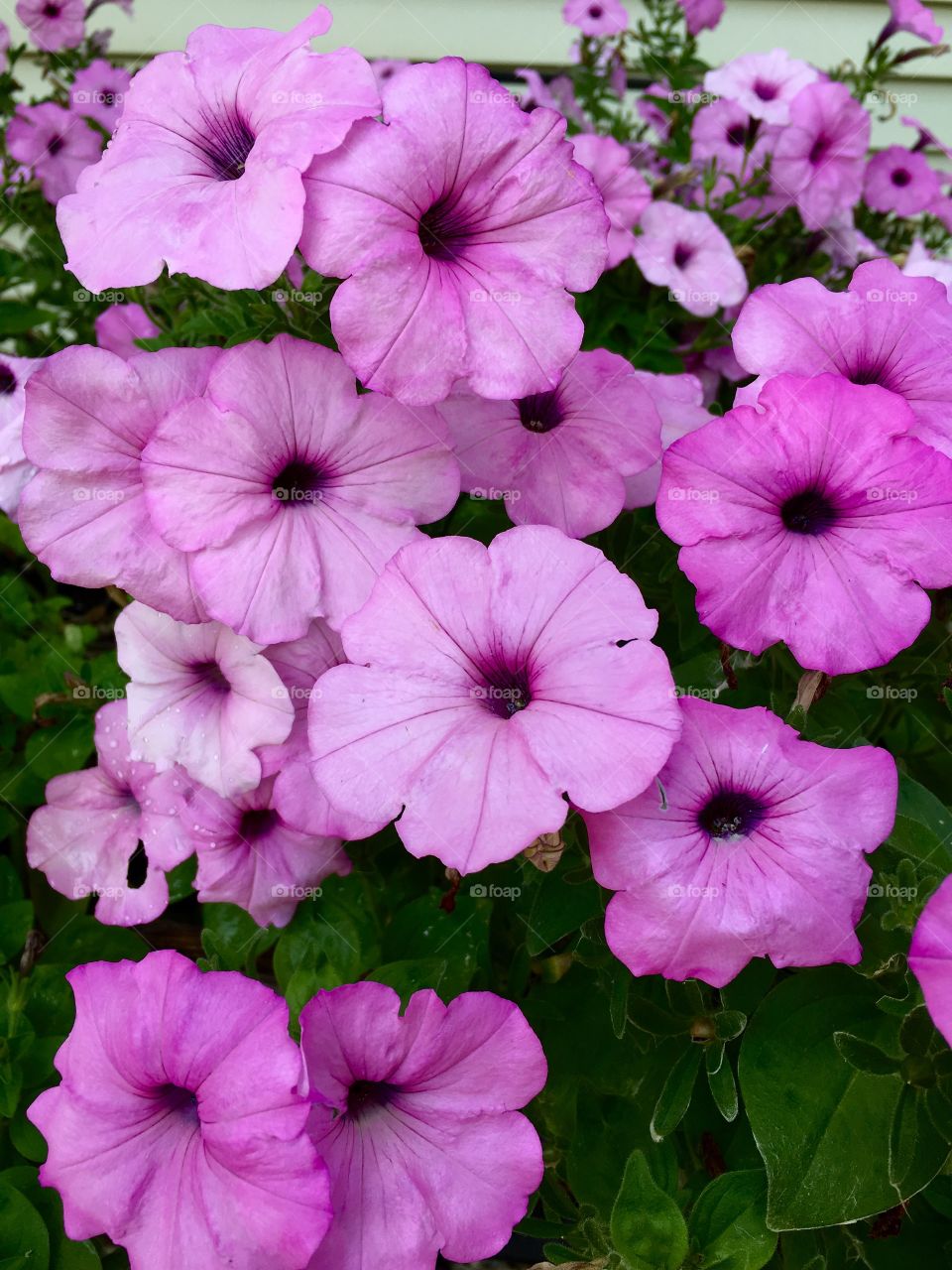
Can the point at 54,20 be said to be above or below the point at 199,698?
above

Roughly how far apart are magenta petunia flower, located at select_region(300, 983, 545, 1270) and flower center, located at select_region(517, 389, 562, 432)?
0.49 m

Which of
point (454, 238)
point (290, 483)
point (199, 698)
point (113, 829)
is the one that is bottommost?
point (113, 829)

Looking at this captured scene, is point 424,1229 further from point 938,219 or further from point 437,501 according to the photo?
point 938,219

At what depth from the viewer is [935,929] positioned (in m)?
0.67

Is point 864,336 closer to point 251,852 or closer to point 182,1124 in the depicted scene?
point 251,852

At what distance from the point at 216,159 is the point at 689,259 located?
958 mm

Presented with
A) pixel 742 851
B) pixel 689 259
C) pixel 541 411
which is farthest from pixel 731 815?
pixel 689 259

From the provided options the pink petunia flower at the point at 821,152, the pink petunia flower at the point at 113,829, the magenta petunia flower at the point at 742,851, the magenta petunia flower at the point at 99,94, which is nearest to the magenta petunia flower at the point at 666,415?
the magenta petunia flower at the point at 742,851

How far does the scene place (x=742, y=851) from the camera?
76cm

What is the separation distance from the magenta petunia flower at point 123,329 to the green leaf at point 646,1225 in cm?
104

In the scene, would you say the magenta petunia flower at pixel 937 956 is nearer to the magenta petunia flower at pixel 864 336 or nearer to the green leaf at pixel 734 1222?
the green leaf at pixel 734 1222

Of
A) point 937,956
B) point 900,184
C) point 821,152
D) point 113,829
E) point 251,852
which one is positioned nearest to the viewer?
point 937,956

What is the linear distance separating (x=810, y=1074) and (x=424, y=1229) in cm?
32

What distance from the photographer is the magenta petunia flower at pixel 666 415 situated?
965 mm
